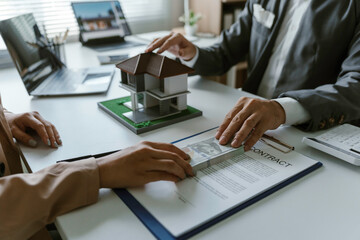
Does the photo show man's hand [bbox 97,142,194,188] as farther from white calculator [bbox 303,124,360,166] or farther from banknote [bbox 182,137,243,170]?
white calculator [bbox 303,124,360,166]

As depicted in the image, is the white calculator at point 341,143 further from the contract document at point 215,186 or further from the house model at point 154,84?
the house model at point 154,84

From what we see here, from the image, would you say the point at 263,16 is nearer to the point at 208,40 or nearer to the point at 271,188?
the point at 208,40

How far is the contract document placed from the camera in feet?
1.83

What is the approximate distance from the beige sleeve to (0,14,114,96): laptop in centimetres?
62

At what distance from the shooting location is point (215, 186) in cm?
64

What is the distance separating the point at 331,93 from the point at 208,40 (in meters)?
1.39

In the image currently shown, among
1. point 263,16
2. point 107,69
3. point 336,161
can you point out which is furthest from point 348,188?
point 107,69

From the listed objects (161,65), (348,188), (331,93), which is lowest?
(348,188)

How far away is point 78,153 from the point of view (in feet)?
2.60

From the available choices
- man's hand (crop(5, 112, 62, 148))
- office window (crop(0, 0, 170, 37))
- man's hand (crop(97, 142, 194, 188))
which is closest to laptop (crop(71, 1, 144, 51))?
office window (crop(0, 0, 170, 37))

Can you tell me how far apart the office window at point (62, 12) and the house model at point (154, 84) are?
914 mm

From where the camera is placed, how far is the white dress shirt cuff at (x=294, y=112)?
2.93ft

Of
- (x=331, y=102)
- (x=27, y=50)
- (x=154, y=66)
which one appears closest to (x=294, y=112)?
(x=331, y=102)

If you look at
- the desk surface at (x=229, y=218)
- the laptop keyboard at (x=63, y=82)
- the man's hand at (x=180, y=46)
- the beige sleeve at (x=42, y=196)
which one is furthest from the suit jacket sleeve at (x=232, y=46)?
the beige sleeve at (x=42, y=196)
